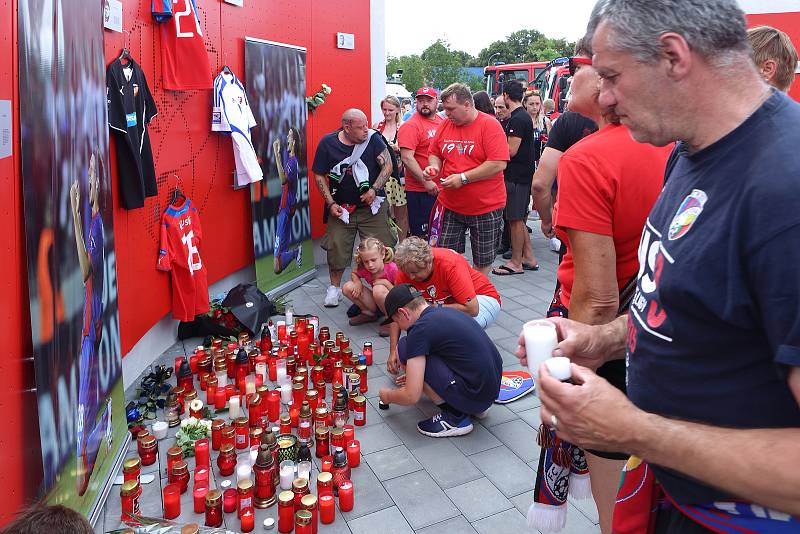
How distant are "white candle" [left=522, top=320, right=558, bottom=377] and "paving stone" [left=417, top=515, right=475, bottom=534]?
5.57 ft

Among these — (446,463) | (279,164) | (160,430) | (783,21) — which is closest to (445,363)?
(446,463)

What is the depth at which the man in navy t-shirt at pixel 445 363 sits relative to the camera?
3906 millimetres

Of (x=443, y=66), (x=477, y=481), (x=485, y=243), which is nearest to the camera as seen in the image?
(x=477, y=481)

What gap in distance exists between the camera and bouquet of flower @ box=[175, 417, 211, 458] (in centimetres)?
388

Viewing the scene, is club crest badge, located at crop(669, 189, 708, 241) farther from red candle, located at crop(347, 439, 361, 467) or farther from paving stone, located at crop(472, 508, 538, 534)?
red candle, located at crop(347, 439, 361, 467)

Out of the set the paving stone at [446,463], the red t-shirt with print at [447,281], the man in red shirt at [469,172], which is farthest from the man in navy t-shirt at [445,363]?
the man in red shirt at [469,172]

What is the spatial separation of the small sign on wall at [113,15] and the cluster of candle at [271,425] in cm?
232

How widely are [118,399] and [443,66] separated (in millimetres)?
43453

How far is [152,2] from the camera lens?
4.86m

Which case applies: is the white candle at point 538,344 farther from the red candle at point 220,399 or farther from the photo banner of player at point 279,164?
the photo banner of player at point 279,164

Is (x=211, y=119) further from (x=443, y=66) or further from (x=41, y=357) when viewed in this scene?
(x=443, y=66)

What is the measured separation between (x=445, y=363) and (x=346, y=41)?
581 centimetres

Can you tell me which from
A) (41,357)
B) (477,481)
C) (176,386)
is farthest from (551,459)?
(176,386)

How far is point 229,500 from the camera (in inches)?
130
